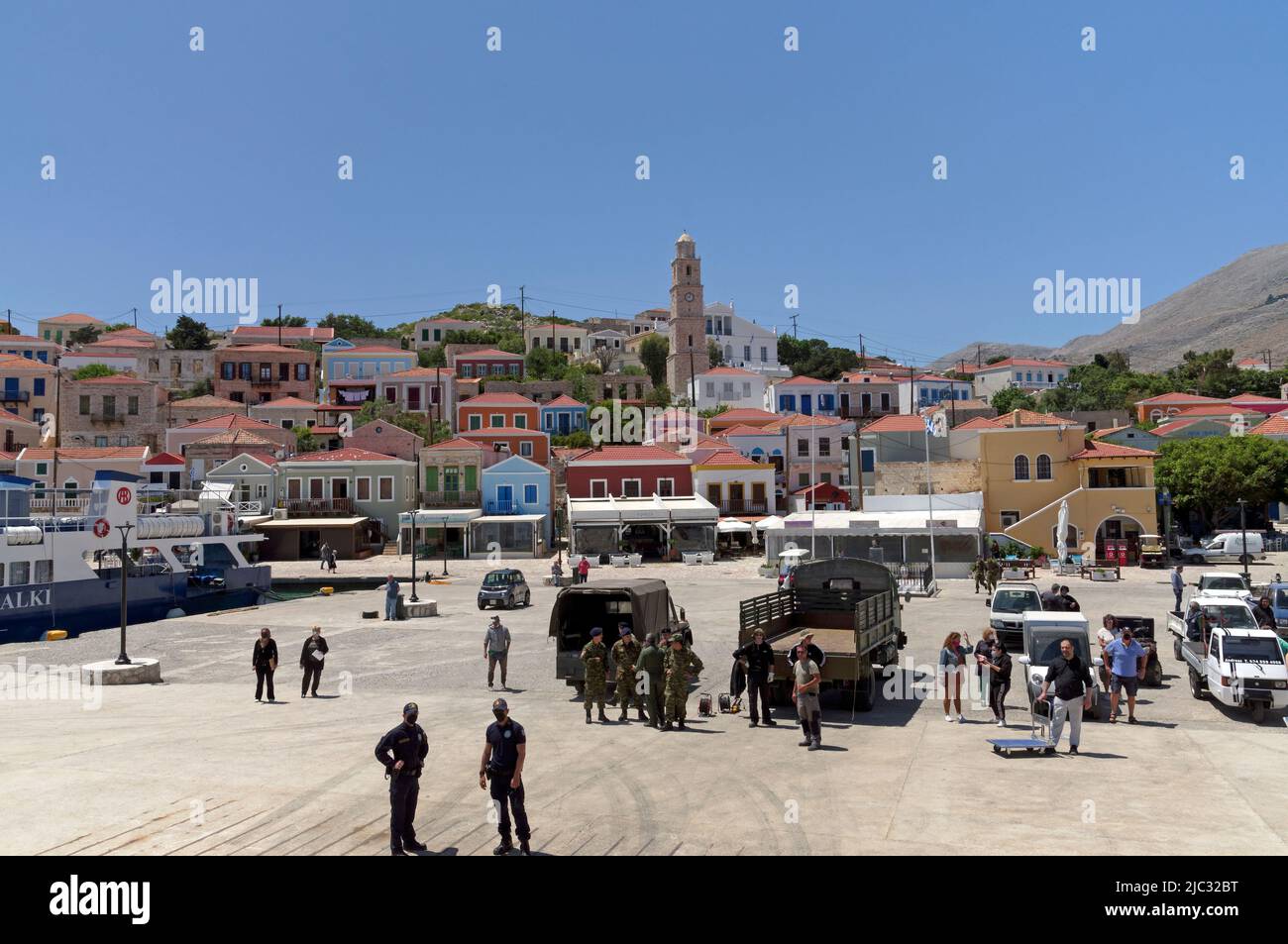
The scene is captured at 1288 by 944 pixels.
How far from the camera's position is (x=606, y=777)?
39.7ft

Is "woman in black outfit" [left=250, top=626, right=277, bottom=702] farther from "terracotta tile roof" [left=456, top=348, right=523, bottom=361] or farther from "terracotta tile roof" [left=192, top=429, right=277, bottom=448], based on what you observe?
"terracotta tile roof" [left=456, top=348, right=523, bottom=361]

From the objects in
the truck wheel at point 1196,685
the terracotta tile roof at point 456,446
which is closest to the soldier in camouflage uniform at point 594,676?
the truck wheel at point 1196,685

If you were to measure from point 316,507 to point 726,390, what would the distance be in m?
52.9

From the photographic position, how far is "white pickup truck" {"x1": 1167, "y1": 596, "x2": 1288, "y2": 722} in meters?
15.3

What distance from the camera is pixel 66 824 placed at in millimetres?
9695

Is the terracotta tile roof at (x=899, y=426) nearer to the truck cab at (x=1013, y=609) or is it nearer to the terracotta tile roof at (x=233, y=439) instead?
the truck cab at (x=1013, y=609)

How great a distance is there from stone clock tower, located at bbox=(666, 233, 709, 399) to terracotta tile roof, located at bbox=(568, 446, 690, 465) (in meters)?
41.9

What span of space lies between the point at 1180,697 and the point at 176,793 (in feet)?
54.8

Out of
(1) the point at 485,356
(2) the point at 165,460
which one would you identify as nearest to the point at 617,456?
(2) the point at 165,460

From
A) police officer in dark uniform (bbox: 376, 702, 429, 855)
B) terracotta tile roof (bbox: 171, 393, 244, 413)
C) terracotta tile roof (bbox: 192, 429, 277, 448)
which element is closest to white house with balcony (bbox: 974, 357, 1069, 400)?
terracotta tile roof (bbox: 171, 393, 244, 413)

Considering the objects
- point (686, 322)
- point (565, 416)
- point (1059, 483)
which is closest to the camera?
point (1059, 483)

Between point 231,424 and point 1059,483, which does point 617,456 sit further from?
point 231,424

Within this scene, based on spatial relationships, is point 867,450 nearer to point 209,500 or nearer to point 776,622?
point 209,500

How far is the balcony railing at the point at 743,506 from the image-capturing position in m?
63.1
